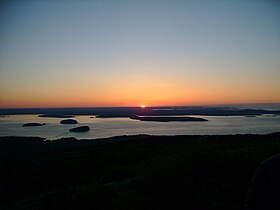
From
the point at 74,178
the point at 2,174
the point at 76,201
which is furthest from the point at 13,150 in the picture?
the point at 76,201

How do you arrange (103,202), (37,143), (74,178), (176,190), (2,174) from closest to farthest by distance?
(176,190) → (103,202) → (74,178) → (2,174) → (37,143)

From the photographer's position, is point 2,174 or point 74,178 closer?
point 74,178

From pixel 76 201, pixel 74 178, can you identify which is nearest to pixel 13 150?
pixel 74 178

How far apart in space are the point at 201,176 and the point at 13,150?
33133 mm

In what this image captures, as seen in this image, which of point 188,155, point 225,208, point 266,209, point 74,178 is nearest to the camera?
point 266,209

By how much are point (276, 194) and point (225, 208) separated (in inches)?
81.0

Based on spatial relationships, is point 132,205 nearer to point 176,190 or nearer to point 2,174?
point 176,190

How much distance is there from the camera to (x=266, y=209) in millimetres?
2910

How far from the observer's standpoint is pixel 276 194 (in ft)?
9.61

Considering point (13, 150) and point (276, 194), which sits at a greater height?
point (276, 194)

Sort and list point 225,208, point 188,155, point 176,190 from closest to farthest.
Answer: point 225,208 < point 176,190 < point 188,155

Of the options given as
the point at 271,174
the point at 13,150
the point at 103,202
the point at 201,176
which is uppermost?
the point at 271,174

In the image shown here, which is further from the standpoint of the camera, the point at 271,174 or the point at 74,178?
the point at 74,178

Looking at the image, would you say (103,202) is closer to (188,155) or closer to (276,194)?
(188,155)
